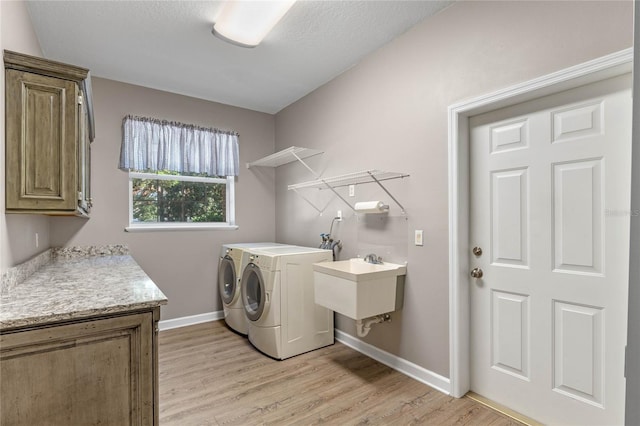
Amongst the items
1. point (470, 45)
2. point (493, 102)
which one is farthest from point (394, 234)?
point (470, 45)

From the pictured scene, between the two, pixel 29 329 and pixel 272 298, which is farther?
pixel 272 298

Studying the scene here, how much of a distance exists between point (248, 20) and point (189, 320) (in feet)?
10.2

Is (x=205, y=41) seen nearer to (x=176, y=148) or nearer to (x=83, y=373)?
(x=176, y=148)

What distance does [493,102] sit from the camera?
1.96 metres

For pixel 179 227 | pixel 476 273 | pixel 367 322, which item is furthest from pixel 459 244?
pixel 179 227

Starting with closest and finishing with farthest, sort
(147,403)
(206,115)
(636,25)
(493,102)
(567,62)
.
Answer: (636,25), (147,403), (567,62), (493,102), (206,115)

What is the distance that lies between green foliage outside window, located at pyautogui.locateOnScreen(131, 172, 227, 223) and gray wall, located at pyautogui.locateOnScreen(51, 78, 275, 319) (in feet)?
0.57

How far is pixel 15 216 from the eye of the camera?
177cm

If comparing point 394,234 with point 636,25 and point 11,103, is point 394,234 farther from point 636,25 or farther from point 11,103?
point 11,103

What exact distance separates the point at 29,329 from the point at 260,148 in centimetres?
329

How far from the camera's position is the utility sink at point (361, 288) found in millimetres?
2279

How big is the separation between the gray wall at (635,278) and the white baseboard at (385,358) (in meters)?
2.09

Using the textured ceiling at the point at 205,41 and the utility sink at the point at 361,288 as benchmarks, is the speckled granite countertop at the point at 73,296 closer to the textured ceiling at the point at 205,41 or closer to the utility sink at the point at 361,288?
the utility sink at the point at 361,288

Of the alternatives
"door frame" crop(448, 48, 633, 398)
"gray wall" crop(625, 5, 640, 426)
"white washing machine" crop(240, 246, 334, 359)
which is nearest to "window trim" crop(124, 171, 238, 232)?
"white washing machine" crop(240, 246, 334, 359)
